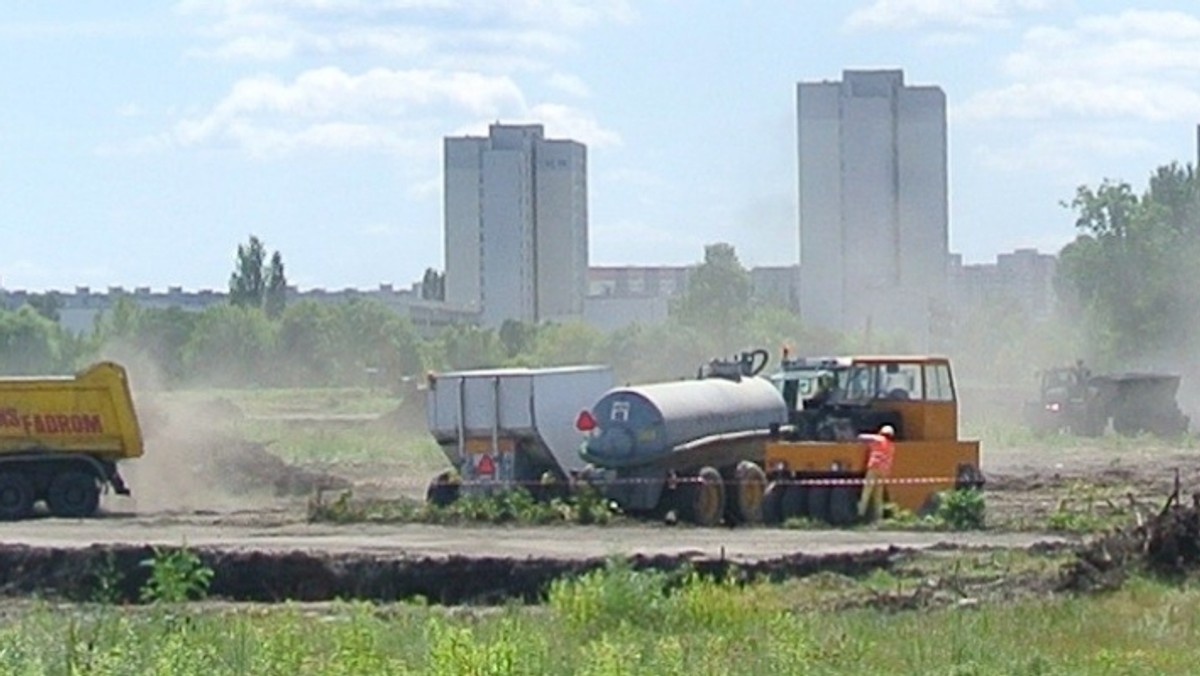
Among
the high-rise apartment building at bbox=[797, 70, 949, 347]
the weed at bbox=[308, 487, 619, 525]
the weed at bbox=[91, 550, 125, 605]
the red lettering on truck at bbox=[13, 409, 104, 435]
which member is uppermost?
the high-rise apartment building at bbox=[797, 70, 949, 347]

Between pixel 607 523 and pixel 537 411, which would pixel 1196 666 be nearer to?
pixel 607 523

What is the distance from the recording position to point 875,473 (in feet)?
112

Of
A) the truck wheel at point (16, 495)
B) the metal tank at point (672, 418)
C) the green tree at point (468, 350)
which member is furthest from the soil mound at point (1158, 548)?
the green tree at point (468, 350)

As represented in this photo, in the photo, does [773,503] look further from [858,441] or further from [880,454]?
[880,454]

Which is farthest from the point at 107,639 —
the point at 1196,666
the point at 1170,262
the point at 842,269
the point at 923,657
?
the point at 842,269

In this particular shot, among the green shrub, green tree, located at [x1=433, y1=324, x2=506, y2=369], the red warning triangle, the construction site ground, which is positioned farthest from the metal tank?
green tree, located at [x1=433, y1=324, x2=506, y2=369]

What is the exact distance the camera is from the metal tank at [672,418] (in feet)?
113

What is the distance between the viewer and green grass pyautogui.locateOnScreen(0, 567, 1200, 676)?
51.2 feet

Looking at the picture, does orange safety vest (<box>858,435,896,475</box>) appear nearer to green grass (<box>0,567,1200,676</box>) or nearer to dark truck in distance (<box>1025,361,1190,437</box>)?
green grass (<box>0,567,1200,676</box>)

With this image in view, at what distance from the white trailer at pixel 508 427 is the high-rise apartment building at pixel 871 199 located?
8293 cm

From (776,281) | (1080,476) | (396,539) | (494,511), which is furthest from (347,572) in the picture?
(776,281)

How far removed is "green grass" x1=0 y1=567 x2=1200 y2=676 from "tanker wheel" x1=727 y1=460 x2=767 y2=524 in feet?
28.6

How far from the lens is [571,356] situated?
90.6 metres

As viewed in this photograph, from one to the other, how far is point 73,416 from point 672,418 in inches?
404
